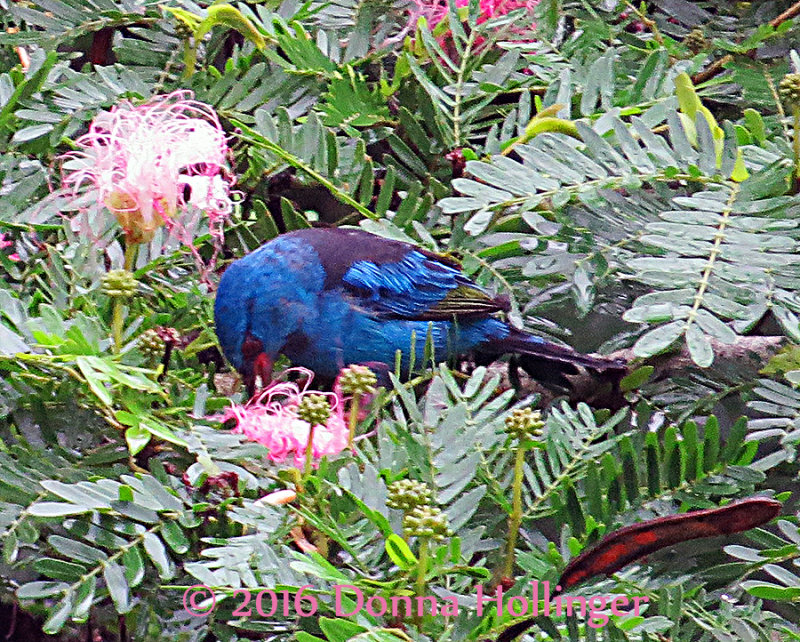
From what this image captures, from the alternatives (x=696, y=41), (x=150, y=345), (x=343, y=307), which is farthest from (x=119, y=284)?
(x=696, y=41)

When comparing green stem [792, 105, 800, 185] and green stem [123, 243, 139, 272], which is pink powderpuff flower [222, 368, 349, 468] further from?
green stem [792, 105, 800, 185]

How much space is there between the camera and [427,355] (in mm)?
1688

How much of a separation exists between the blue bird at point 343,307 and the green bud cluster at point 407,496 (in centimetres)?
83

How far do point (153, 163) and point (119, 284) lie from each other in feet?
1.05

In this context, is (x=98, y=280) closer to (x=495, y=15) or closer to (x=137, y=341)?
(x=137, y=341)

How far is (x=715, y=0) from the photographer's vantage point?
2.11m

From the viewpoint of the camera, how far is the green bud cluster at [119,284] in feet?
4.44

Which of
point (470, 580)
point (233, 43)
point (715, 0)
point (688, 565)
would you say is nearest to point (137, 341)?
point (470, 580)

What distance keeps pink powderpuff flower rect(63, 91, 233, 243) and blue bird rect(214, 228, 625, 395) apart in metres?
0.28

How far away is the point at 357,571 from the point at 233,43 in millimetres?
1251

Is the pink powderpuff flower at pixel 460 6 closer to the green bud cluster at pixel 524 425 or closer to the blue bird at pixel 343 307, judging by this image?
the blue bird at pixel 343 307

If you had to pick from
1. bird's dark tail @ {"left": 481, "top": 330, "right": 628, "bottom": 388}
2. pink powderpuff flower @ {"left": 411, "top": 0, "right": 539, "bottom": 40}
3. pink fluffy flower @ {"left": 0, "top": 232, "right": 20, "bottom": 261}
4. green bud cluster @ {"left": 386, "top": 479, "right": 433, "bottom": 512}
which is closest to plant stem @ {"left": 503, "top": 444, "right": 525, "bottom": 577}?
green bud cluster @ {"left": 386, "top": 479, "right": 433, "bottom": 512}

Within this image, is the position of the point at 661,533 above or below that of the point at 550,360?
above

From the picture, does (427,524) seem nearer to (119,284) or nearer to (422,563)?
(422,563)
